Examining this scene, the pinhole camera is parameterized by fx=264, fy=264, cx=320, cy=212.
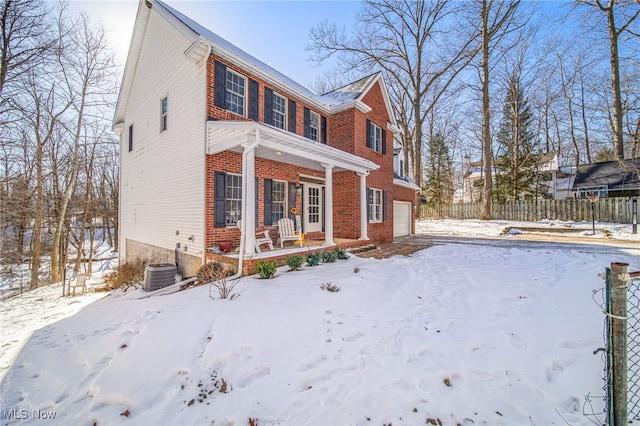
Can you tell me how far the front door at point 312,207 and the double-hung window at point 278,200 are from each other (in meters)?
1.36

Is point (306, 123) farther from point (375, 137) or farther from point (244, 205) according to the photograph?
point (244, 205)

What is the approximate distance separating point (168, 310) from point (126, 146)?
34.5ft

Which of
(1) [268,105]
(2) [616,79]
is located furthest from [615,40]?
(1) [268,105]

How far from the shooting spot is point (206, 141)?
6.85 metres

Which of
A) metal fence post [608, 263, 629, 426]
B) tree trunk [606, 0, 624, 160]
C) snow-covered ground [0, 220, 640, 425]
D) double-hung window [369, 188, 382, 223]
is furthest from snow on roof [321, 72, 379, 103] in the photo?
tree trunk [606, 0, 624, 160]

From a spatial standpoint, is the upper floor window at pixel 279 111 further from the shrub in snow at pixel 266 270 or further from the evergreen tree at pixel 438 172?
the evergreen tree at pixel 438 172

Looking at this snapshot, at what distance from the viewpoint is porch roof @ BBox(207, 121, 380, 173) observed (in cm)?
592

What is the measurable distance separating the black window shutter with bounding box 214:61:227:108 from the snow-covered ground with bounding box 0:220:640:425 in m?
5.01

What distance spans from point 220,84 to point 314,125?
422 centimetres

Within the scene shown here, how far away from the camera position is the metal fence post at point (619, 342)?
1.95 m

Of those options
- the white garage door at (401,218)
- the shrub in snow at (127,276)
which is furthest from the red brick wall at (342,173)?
the shrub in snow at (127,276)

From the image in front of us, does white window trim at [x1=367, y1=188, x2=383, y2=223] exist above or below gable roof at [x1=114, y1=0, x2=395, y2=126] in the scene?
below

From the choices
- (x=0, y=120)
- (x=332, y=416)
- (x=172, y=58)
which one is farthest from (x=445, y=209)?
(x=0, y=120)

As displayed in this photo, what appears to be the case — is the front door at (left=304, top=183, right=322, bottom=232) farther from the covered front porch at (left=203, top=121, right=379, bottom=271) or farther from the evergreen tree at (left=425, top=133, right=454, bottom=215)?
the evergreen tree at (left=425, top=133, right=454, bottom=215)
